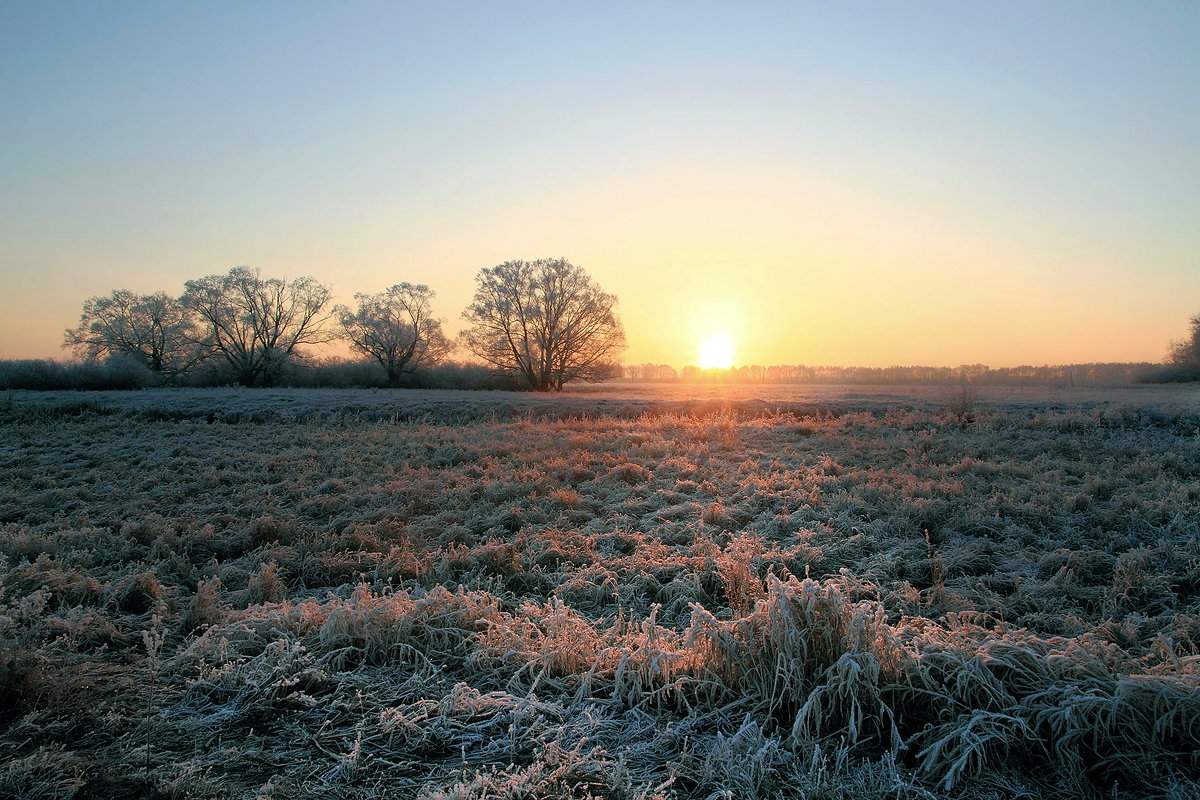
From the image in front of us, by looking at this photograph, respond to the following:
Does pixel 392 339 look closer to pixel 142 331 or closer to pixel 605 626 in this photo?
pixel 142 331

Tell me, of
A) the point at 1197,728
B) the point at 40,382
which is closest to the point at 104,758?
the point at 1197,728

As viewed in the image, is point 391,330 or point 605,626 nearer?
point 605,626

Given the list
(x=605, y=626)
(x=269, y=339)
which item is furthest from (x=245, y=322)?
(x=605, y=626)

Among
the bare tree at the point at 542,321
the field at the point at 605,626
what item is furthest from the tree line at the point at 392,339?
the field at the point at 605,626

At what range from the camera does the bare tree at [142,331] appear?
163ft

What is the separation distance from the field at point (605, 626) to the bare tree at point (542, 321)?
30476 mm

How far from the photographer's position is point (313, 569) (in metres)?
7.09

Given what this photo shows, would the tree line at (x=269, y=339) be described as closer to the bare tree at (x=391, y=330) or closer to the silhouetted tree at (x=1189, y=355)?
the bare tree at (x=391, y=330)

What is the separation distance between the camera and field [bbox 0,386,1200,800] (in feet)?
10.2

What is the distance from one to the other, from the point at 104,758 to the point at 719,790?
128 inches

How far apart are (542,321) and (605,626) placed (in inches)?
1504

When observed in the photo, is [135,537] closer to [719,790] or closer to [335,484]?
[335,484]

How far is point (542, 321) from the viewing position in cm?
4266

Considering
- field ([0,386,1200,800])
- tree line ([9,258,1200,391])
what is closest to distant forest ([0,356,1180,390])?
tree line ([9,258,1200,391])
